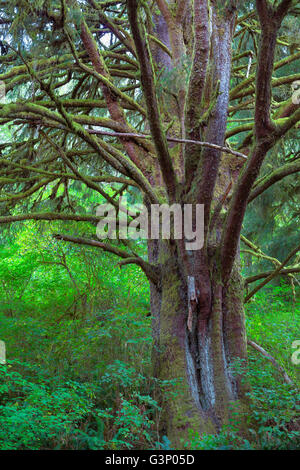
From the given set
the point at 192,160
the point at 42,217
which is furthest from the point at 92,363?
the point at 192,160

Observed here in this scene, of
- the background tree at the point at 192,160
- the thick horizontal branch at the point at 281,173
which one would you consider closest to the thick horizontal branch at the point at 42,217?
the background tree at the point at 192,160

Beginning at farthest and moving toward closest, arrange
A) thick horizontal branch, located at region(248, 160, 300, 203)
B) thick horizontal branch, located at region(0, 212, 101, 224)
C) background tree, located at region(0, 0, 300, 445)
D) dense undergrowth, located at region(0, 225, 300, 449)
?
thick horizontal branch, located at region(0, 212, 101, 224)
thick horizontal branch, located at region(248, 160, 300, 203)
background tree, located at region(0, 0, 300, 445)
dense undergrowth, located at region(0, 225, 300, 449)

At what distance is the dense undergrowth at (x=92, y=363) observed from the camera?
3379mm

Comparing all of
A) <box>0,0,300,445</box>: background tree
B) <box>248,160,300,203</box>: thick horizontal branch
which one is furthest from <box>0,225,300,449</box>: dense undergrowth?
<box>248,160,300,203</box>: thick horizontal branch

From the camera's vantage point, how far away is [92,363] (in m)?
4.99

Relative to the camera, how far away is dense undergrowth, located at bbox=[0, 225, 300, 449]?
3.38 metres

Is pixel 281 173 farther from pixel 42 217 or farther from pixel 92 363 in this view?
pixel 92 363

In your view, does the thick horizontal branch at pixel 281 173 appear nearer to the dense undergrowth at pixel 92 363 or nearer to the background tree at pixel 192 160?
the background tree at pixel 192 160

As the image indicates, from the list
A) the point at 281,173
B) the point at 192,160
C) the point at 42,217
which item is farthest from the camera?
the point at 42,217

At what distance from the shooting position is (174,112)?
5.91m

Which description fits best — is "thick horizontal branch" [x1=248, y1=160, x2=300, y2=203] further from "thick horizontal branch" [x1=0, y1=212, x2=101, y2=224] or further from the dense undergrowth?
"thick horizontal branch" [x1=0, y1=212, x2=101, y2=224]

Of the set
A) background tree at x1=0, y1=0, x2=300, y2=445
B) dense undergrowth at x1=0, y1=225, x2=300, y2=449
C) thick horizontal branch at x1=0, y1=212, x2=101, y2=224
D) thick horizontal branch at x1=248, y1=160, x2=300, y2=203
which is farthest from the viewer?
thick horizontal branch at x1=0, y1=212, x2=101, y2=224

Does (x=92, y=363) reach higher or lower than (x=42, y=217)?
lower

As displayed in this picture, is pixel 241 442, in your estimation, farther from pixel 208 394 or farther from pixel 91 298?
pixel 91 298
